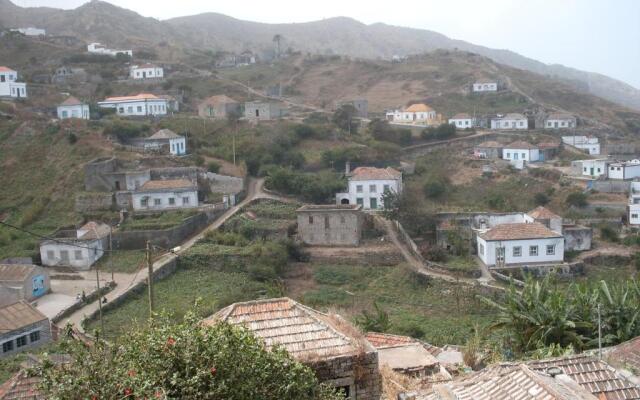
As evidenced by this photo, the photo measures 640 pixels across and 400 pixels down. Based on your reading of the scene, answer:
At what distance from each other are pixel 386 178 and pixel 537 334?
25143 mm

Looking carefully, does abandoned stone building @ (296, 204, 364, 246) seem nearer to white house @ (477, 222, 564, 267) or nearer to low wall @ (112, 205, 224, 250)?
low wall @ (112, 205, 224, 250)

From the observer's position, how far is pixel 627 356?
32.9ft

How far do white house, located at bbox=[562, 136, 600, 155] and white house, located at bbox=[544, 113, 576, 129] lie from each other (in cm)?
331

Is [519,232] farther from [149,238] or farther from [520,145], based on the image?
[520,145]

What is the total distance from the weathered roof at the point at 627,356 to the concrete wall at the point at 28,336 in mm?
17535

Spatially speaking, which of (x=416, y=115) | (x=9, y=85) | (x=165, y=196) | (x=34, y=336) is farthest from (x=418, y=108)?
(x=34, y=336)

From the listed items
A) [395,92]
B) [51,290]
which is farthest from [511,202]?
[395,92]

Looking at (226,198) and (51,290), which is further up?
(226,198)

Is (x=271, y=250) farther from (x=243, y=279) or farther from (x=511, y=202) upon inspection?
(x=511, y=202)

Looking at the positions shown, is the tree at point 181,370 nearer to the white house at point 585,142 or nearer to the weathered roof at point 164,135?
the weathered roof at point 164,135

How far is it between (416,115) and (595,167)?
64.1 feet

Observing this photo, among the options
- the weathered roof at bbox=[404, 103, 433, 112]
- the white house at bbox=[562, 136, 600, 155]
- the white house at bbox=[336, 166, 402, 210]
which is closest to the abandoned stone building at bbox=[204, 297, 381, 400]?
the white house at bbox=[336, 166, 402, 210]

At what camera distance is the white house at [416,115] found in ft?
197

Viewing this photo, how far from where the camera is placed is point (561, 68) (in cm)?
19512
